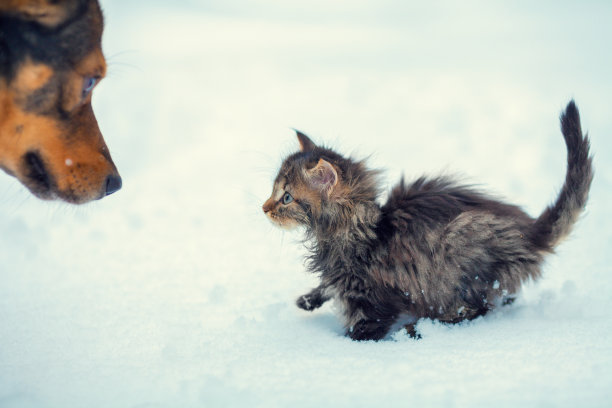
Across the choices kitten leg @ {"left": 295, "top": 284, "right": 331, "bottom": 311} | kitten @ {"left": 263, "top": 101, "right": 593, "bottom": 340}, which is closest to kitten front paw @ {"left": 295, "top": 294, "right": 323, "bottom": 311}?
kitten leg @ {"left": 295, "top": 284, "right": 331, "bottom": 311}

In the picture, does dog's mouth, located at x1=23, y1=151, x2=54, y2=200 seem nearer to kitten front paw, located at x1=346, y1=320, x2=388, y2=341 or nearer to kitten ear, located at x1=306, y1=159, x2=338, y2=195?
kitten ear, located at x1=306, y1=159, x2=338, y2=195

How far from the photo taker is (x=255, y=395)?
1952 mm

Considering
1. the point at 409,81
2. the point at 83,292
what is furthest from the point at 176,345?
the point at 409,81

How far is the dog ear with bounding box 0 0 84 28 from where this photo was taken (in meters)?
2.16

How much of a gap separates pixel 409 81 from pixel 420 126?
132 centimetres

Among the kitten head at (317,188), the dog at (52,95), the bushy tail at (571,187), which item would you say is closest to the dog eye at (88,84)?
the dog at (52,95)

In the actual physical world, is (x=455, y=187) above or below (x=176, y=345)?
above

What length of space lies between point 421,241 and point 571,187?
844 millimetres

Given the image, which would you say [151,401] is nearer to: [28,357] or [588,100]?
[28,357]

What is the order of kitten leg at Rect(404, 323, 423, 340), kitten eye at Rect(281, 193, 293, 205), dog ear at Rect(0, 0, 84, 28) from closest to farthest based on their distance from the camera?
dog ear at Rect(0, 0, 84, 28) < kitten leg at Rect(404, 323, 423, 340) < kitten eye at Rect(281, 193, 293, 205)

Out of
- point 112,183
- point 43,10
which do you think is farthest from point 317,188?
point 43,10

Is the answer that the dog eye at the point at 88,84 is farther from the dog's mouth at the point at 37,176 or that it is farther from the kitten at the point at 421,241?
the kitten at the point at 421,241

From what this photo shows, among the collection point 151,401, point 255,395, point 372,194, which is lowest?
point 151,401

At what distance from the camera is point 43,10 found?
2.23 m
